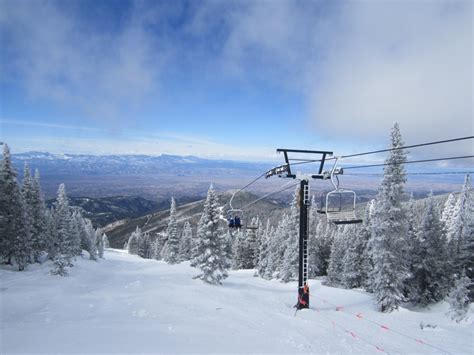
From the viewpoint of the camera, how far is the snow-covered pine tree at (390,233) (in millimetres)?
23766

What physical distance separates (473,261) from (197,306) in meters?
30.2

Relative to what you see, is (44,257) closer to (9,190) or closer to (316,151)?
(9,190)

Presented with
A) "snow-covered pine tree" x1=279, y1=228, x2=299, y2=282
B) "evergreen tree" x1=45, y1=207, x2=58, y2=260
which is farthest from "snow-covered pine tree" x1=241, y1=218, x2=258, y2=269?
"evergreen tree" x1=45, y1=207, x2=58, y2=260

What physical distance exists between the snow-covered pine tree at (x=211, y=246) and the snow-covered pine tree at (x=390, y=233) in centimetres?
1474

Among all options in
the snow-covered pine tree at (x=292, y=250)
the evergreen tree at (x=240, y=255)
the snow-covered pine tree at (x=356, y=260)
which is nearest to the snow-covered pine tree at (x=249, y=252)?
the evergreen tree at (x=240, y=255)

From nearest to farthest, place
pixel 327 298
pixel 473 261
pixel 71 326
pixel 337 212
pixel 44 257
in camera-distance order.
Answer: pixel 71 326 < pixel 337 212 < pixel 327 298 < pixel 473 261 < pixel 44 257

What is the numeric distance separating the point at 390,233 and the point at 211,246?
55.8ft

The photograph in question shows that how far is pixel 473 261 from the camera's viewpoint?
30922 millimetres

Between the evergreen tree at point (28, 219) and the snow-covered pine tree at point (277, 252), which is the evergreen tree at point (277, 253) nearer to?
the snow-covered pine tree at point (277, 252)

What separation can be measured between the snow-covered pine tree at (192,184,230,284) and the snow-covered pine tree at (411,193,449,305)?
64.5ft

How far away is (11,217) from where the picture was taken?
3070 cm

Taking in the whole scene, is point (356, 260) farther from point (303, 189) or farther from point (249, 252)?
point (303, 189)

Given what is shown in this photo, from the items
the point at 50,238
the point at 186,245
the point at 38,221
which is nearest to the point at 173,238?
the point at 186,245

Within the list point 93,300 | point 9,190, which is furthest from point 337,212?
point 9,190
